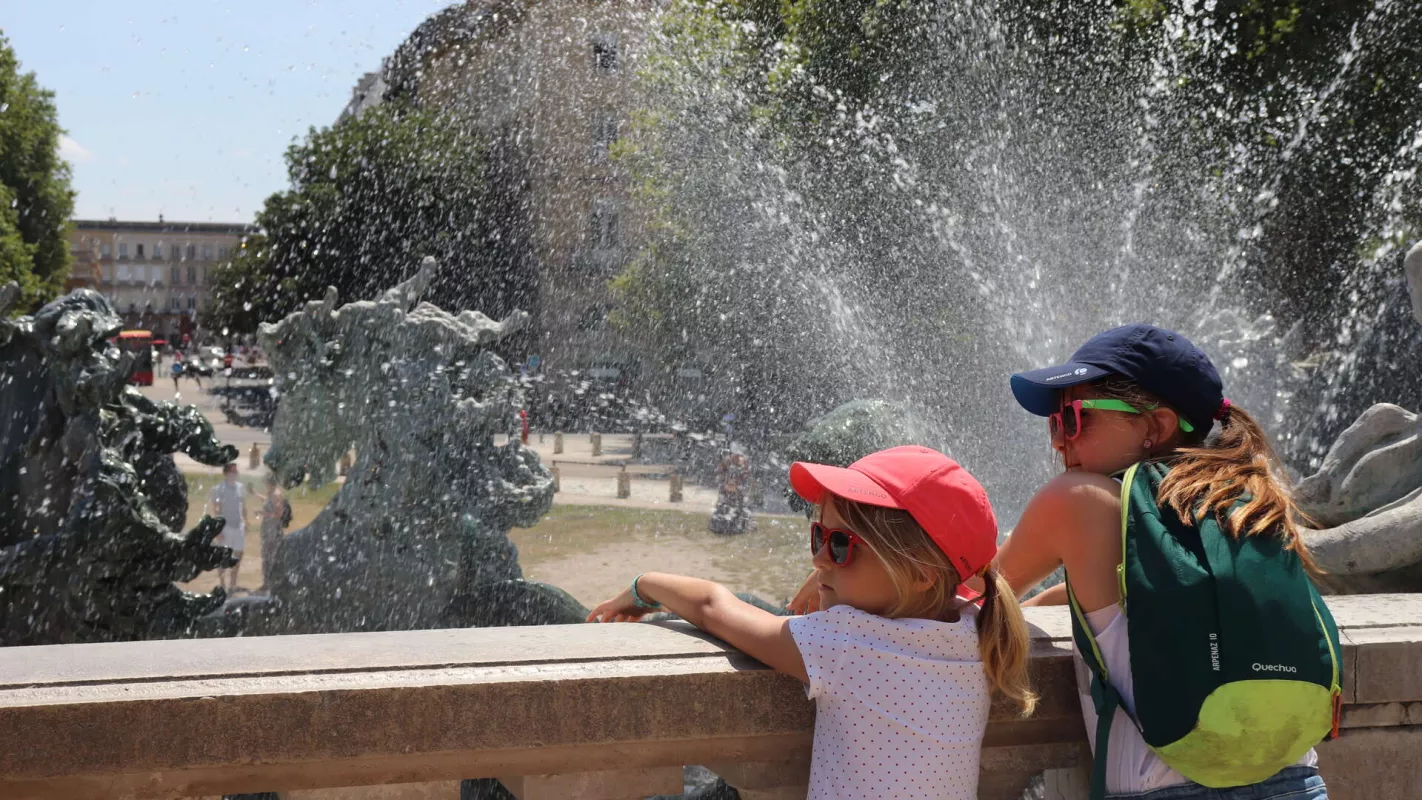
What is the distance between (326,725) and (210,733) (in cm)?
16

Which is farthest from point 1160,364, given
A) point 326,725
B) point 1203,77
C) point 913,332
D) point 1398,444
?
point 1203,77

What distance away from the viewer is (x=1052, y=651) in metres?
2.17

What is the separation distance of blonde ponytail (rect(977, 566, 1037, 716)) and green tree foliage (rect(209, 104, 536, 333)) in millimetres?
27439

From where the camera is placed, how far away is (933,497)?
6.32 ft

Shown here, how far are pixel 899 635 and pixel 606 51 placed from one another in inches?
858

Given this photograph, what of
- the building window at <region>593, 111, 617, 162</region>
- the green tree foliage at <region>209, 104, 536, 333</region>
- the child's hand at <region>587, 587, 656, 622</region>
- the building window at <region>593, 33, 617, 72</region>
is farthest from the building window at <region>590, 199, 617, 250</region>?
the child's hand at <region>587, 587, 656, 622</region>

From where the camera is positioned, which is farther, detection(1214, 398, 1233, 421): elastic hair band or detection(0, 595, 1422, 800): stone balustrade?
detection(1214, 398, 1233, 421): elastic hair band

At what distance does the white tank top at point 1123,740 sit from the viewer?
190cm

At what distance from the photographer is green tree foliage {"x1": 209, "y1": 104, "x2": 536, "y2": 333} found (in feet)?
96.3

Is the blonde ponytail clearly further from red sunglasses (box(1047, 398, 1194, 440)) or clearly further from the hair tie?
the hair tie

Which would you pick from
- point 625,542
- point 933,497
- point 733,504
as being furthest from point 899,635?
point 733,504

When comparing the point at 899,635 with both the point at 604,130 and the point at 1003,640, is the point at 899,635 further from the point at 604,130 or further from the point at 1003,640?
the point at 604,130

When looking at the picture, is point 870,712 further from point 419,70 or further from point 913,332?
point 419,70

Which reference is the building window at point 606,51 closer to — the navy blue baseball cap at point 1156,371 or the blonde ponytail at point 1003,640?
the navy blue baseball cap at point 1156,371
